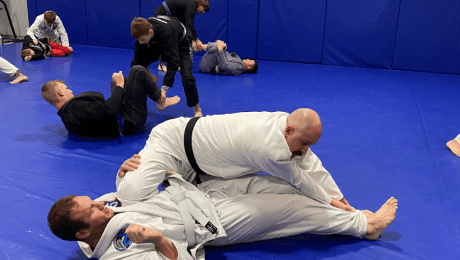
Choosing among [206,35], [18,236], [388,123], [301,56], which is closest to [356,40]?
[301,56]

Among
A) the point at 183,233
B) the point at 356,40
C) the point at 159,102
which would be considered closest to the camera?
the point at 183,233

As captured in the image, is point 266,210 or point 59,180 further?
point 59,180

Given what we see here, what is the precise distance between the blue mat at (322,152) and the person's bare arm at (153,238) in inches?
13.9

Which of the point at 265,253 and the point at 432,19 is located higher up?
the point at 432,19

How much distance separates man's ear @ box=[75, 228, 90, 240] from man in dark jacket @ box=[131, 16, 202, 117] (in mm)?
2377

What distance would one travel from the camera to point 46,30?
8219 millimetres

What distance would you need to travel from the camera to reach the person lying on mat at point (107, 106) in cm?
358

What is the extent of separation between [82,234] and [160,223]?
36 centimetres

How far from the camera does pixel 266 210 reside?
2.21 metres

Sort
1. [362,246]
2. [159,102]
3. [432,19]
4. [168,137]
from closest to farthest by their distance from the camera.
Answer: [362,246], [168,137], [159,102], [432,19]

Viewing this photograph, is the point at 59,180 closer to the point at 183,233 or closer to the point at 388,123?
the point at 183,233

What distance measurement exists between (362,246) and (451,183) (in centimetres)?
117

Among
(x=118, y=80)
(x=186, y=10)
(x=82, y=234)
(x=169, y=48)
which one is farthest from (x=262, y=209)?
(x=186, y=10)

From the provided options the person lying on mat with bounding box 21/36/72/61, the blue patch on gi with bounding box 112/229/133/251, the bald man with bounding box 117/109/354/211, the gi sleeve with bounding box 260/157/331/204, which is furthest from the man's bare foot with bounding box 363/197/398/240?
the person lying on mat with bounding box 21/36/72/61
